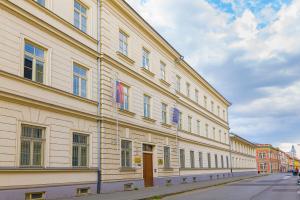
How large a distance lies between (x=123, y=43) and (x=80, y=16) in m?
4.72

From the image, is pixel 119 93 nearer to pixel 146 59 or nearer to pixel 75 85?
pixel 75 85

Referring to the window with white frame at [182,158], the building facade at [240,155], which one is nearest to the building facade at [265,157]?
the building facade at [240,155]

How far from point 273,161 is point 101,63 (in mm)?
124217

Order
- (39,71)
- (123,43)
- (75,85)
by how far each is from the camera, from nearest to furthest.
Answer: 1. (39,71)
2. (75,85)
3. (123,43)

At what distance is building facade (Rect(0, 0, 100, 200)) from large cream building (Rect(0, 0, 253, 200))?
0.14 ft

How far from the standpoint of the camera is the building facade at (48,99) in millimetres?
13938

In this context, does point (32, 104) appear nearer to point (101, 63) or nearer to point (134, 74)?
point (101, 63)

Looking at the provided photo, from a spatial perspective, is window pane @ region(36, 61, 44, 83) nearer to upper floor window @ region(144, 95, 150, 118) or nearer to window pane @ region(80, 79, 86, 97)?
window pane @ region(80, 79, 86, 97)

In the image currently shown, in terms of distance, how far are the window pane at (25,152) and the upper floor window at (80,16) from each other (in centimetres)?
720

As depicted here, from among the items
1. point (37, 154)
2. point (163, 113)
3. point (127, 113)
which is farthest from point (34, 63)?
point (163, 113)

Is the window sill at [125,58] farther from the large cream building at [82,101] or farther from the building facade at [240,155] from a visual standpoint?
the building facade at [240,155]

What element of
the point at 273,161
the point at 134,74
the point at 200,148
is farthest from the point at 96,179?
the point at 273,161

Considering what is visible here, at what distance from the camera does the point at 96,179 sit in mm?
19047

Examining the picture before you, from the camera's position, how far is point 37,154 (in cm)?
1518
